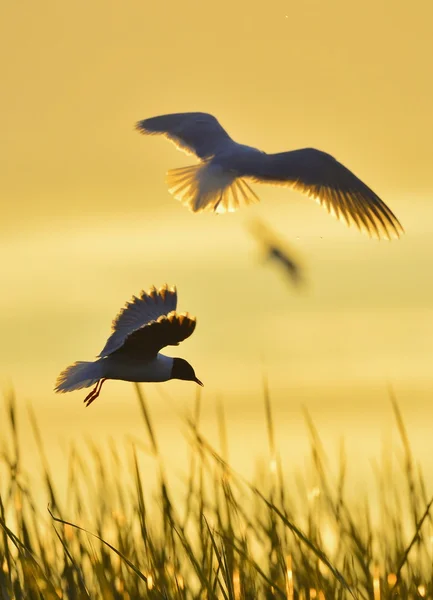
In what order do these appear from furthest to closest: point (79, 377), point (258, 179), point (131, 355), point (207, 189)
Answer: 1. point (258, 179)
2. point (207, 189)
3. point (79, 377)
4. point (131, 355)

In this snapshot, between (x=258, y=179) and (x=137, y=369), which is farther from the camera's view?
(x=258, y=179)

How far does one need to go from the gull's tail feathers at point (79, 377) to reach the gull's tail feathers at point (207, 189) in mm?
1100

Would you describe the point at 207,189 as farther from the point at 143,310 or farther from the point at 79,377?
the point at 79,377

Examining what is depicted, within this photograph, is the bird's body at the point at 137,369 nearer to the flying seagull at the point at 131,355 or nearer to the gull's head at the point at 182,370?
the flying seagull at the point at 131,355

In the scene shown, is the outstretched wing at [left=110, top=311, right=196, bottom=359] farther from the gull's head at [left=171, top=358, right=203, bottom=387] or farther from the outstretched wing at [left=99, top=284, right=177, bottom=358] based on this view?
the gull's head at [left=171, top=358, right=203, bottom=387]

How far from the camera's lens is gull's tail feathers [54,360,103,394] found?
591 cm

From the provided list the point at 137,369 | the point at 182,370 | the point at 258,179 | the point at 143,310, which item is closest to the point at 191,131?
the point at 258,179

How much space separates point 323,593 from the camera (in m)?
3.82

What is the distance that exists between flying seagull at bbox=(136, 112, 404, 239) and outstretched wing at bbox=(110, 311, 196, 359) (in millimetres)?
1049

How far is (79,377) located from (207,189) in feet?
4.50

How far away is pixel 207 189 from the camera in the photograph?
6.57m

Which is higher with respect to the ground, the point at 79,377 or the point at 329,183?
the point at 329,183

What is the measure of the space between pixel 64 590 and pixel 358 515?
1351 millimetres

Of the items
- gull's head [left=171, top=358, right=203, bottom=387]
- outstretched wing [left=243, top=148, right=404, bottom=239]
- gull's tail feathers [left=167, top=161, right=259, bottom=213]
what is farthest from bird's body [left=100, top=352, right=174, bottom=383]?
outstretched wing [left=243, top=148, right=404, bottom=239]
